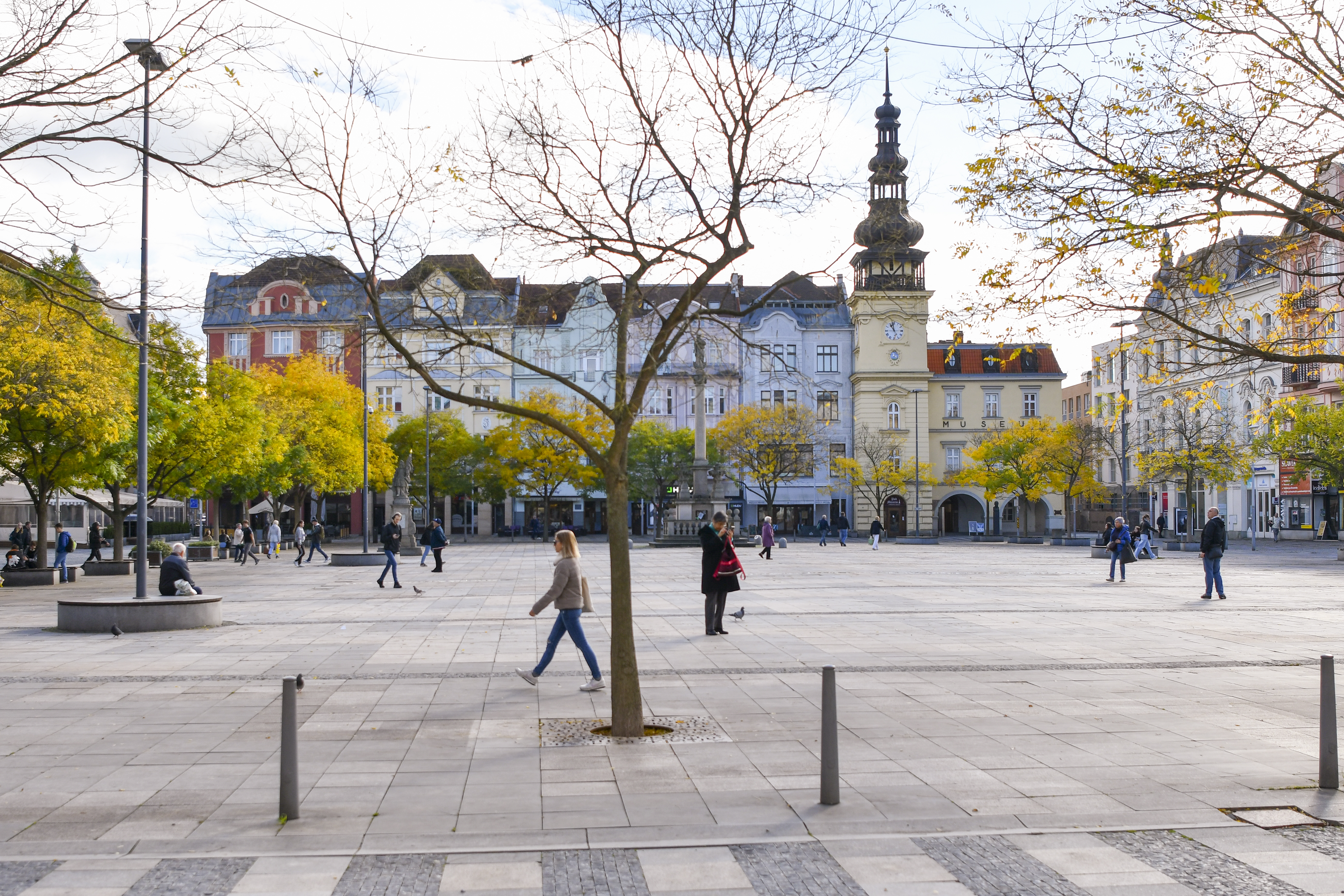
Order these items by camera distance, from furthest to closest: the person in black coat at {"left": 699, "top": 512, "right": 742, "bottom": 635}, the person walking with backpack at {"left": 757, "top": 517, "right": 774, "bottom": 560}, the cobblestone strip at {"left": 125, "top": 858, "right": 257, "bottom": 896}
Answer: the person walking with backpack at {"left": 757, "top": 517, "right": 774, "bottom": 560}
the person in black coat at {"left": 699, "top": 512, "right": 742, "bottom": 635}
the cobblestone strip at {"left": 125, "top": 858, "right": 257, "bottom": 896}

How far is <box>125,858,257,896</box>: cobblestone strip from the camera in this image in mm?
5555

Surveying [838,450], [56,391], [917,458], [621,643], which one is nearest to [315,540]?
[56,391]

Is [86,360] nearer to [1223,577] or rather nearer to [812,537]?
[1223,577]

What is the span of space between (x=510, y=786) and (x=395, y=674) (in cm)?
535

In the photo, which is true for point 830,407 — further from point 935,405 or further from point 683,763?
point 683,763

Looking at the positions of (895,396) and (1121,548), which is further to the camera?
(895,396)

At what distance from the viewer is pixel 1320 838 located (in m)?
6.42

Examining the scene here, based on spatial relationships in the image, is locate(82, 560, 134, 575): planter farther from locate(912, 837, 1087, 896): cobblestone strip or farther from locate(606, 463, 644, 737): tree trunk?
locate(912, 837, 1087, 896): cobblestone strip

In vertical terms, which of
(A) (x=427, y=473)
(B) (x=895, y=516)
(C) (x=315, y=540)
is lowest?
(B) (x=895, y=516)

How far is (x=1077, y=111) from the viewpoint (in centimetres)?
955

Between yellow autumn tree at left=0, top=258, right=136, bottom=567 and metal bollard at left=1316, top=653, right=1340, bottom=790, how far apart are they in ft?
55.5

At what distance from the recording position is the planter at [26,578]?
29.6 meters

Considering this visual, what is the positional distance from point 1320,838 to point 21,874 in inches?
277

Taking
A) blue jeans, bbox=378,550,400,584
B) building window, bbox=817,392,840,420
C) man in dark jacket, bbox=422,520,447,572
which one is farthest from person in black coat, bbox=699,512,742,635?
building window, bbox=817,392,840,420
